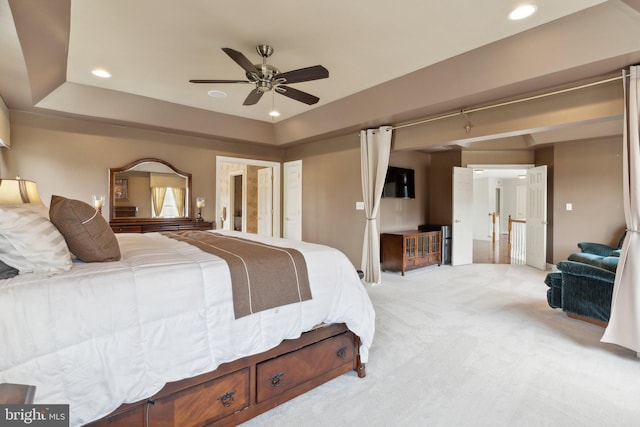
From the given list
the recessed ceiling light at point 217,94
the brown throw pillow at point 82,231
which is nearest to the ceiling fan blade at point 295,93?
the recessed ceiling light at point 217,94

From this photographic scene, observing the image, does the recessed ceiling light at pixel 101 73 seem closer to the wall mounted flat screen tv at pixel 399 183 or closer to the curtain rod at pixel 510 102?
the curtain rod at pixel 510 102

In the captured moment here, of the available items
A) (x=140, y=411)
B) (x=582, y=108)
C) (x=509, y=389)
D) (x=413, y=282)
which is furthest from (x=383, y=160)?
(x=140, y=411)

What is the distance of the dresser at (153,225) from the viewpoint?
15.4ft

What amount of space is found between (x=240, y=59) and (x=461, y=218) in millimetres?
5529

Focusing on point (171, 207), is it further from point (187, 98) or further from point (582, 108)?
point (582, 108)

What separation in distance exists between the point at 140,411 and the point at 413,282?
14.0ft

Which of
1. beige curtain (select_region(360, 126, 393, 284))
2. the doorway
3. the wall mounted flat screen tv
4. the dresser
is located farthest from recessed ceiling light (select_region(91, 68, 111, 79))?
the doorway

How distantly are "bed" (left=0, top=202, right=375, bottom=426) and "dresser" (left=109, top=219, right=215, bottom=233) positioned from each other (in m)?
3.06

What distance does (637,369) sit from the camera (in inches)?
92.4

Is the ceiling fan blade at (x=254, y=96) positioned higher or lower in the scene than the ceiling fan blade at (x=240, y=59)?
lower

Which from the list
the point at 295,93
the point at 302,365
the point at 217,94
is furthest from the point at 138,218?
the point at 302,365

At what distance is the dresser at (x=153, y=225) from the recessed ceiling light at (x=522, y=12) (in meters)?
4.91

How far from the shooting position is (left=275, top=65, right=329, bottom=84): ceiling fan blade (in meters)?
2.60

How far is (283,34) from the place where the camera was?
112 inches
